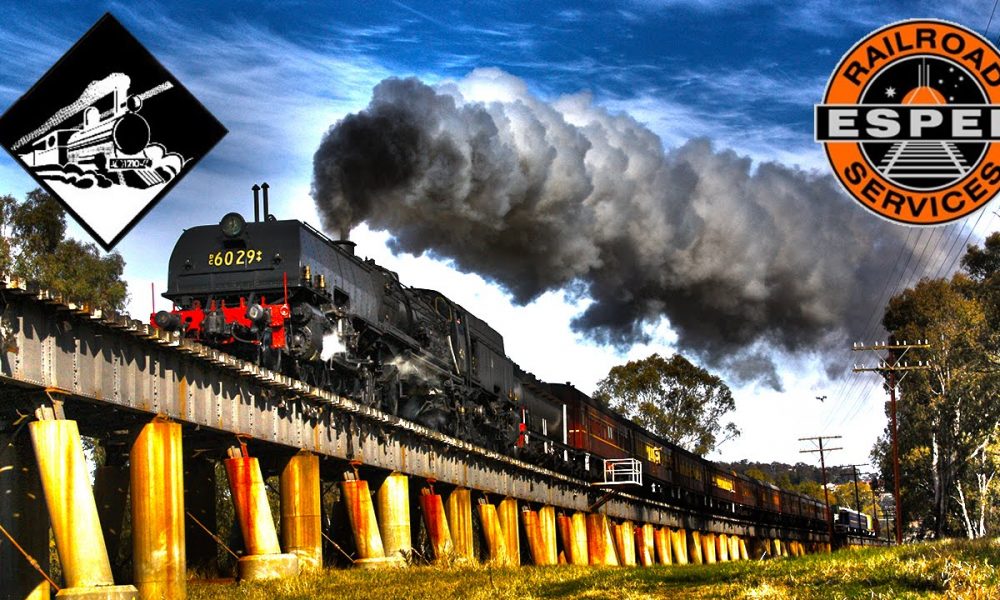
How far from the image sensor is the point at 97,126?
17.0m

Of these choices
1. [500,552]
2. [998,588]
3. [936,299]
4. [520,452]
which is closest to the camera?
[998,588]

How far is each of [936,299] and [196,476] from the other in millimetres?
51856

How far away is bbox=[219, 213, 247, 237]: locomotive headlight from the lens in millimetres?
32250

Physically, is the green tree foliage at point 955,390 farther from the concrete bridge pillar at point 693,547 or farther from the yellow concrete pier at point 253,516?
the yellow concrete pier at point 253,516

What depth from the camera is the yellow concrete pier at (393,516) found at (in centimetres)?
3553

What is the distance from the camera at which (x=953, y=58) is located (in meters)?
16.0

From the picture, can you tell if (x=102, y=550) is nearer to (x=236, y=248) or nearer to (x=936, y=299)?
(x=236, y=248)

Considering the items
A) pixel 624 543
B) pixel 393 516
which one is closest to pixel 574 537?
pixel 624 543

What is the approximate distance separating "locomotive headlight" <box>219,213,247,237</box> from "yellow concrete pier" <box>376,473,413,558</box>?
28.0 feet

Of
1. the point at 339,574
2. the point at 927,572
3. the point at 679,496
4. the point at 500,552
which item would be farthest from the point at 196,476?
the point at 679,496

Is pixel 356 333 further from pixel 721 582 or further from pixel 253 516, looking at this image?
pixel 721 582

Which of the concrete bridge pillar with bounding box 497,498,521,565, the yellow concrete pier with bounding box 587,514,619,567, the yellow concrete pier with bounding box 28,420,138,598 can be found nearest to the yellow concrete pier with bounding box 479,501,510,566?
the concrete bridge pillar with bounding box 497,498,521,565

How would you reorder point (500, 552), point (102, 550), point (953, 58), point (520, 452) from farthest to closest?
point (520, 452) → point (500, 552) → point (102, 550) → point (953, 58)

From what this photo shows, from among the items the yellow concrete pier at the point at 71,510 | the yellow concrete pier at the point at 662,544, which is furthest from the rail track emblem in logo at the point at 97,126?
the yellow concrete pier at the point at 662,544
